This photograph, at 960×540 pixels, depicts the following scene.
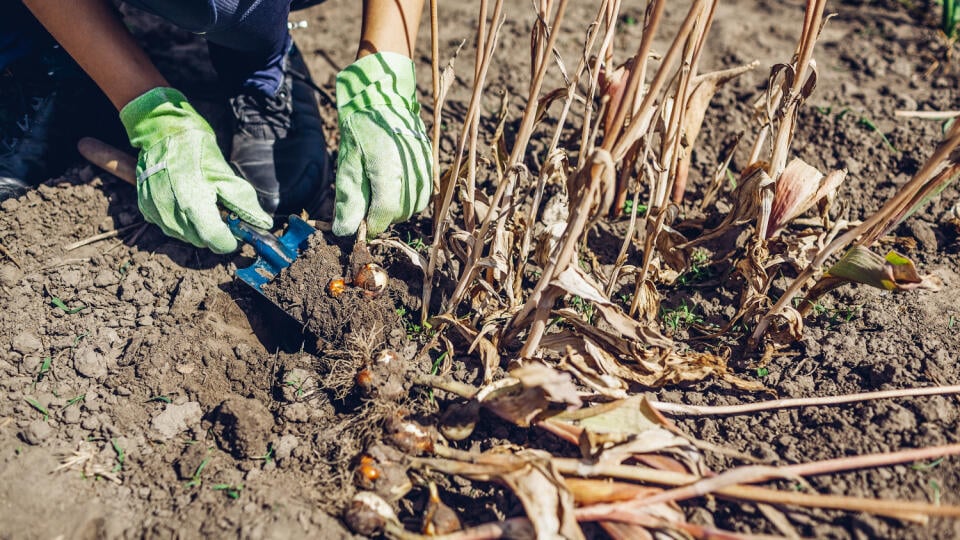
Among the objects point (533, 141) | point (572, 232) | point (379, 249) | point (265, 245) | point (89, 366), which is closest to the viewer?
point (572, 232)

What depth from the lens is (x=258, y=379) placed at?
5.27 ft

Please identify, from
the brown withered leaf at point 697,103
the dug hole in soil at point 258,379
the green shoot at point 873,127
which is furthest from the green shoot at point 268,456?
the green shoot at point 873,127

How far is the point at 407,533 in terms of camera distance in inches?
49.8

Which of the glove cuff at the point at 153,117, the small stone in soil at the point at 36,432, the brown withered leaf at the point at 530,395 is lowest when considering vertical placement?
the small stone in soil at the point at 36,432

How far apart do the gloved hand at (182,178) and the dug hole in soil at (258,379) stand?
158 millimetres

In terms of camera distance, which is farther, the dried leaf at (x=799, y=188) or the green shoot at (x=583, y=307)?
the green shoot at (x=583, y=307)

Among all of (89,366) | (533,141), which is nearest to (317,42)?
(533,141)

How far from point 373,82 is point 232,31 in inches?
17.7

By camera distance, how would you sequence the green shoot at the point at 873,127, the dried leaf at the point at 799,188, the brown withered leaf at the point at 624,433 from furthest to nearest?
the green shoot at the point at 873,127 → the dried leaf at the point at 799,188 → the brown withered leaf at the point at 624,433

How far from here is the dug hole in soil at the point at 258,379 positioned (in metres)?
1.36

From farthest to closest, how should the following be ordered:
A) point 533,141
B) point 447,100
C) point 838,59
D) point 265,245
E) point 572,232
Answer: point 838,59 → point 447,100 → point 533,141 → point 265,245 → point 572,232

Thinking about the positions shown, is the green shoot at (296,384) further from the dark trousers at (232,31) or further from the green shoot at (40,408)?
the dark trousers at (232,31)

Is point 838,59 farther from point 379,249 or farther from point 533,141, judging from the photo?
point 379,249

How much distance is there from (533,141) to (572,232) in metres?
0.98
